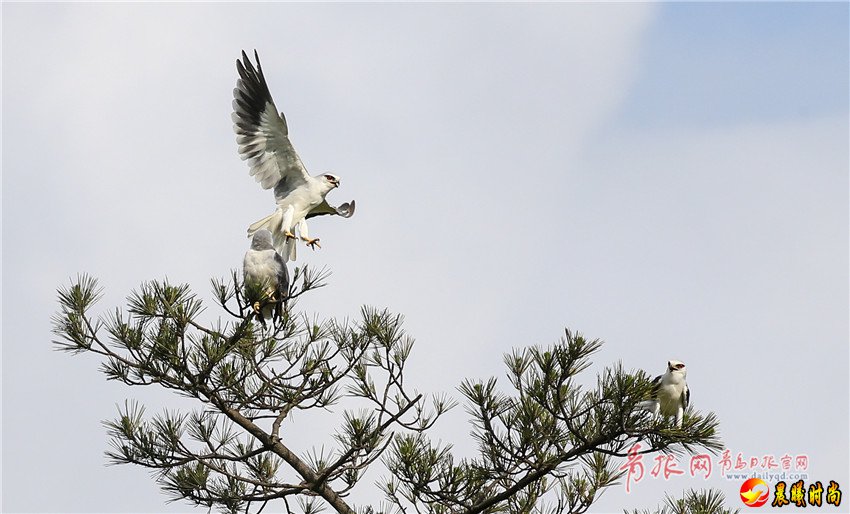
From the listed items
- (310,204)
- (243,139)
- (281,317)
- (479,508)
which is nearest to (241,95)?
(243,139)

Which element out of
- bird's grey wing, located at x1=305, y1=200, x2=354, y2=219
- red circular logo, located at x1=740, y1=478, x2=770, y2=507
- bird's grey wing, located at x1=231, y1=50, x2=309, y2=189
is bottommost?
red circular logo, located at x1=740, y1=478, x2=770, y2=507

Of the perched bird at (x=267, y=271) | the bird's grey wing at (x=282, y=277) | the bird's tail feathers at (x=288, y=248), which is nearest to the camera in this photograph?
the perched bird at (x=267, y=271)

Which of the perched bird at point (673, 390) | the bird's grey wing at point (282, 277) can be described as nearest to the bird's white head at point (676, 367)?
the perched bird at point (673, 390)

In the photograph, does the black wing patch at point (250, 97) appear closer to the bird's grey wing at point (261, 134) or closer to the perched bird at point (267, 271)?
the bird's grey wing at point (261, 134)

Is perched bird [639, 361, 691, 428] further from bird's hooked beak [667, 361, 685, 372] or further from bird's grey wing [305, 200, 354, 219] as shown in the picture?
bird's grey wing [305, 200, 354, 219]

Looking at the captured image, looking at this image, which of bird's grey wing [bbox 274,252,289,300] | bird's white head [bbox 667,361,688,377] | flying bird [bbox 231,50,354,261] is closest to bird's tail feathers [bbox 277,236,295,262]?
flying bird [bbox 231,50,354,261]

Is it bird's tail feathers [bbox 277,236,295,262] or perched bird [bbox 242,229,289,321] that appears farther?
bird's tail feathers [bbox 277,236,295,262]

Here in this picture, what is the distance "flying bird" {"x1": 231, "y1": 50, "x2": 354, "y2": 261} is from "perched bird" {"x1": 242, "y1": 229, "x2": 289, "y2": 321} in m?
1.22

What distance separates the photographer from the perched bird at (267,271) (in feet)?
16.5

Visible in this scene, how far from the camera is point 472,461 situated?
14.9ft

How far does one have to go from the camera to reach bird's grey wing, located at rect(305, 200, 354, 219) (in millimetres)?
7059

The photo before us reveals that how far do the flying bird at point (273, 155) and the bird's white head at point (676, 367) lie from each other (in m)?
2.44

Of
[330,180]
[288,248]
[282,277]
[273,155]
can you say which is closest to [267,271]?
[282,277]

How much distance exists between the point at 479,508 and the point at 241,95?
12.1 ft
